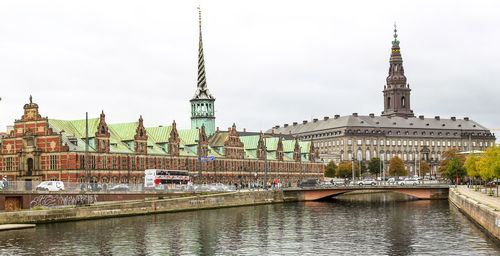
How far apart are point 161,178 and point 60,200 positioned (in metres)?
31.7

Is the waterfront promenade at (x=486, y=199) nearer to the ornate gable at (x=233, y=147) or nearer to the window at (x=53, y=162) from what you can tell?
the window at (x=53, y=162)

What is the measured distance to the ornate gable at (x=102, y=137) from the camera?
119125mm

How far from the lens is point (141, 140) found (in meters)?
130

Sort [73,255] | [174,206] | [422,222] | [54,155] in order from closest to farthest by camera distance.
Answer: [73,255] < [422,222] < [174,206] < [54,155]

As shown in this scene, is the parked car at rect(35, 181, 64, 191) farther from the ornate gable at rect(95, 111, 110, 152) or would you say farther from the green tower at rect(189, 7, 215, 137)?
the green tower at rect(189, 7, 215, 137)

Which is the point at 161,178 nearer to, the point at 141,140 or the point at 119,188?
the point at 141,140

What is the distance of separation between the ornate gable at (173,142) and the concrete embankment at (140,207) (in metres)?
24.9

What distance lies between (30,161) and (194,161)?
39271mm

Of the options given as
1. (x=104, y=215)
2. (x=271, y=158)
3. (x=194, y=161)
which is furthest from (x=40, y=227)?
(x=271, y=158)

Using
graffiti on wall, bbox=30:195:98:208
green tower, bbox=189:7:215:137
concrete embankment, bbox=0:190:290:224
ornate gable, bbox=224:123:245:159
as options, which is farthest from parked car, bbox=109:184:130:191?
green tower, bbox=189:7:215:137

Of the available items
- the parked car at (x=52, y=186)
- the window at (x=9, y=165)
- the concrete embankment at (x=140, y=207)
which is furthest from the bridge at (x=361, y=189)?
the parked car at (x=52, y=186)

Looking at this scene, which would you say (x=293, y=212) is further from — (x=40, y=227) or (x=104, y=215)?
(x=40, y=227)

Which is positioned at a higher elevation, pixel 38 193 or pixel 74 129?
Result: pixel 74 129

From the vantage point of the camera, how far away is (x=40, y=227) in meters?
73.7
